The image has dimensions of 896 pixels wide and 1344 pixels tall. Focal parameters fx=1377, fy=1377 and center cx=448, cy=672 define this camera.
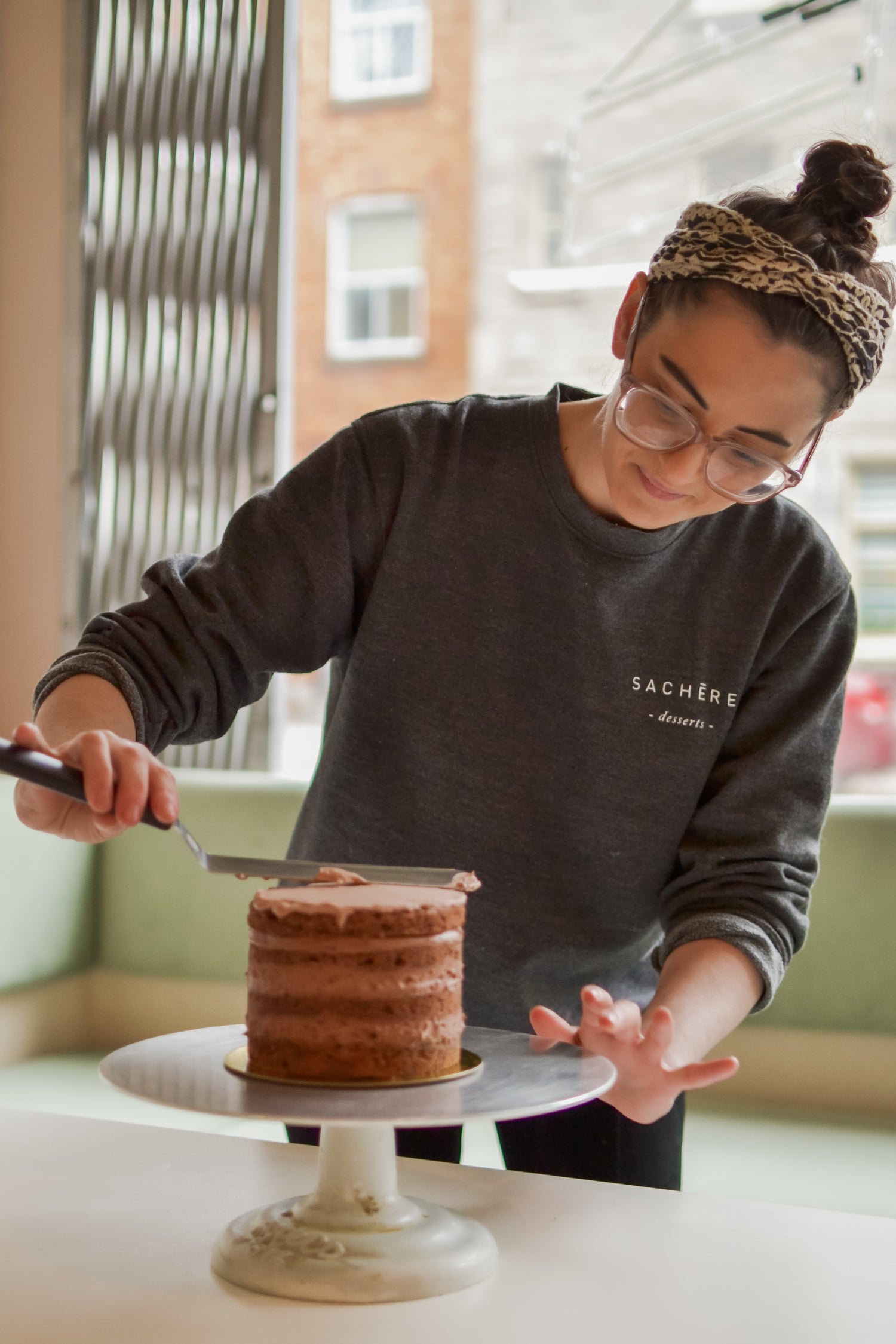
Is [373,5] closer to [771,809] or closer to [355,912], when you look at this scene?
[771,809]

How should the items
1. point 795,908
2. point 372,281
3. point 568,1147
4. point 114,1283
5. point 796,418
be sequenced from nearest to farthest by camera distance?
point 114,1283, point 796,418, point 795,908, point 568,1147, point 372,281

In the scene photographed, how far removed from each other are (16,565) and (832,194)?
297cm

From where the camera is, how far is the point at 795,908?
131cm

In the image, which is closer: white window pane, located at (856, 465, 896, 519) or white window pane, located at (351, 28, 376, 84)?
white window pane, located at (856, 465, 896, 519)

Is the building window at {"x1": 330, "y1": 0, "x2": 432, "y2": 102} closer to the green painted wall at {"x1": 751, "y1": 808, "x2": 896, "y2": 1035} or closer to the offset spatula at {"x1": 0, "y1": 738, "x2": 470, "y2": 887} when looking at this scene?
the green painted wall at {"x1": 751, "y1": 808, "x2": 896, "y2": 1035}

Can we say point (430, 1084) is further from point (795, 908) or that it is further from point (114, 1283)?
point (795, 908)

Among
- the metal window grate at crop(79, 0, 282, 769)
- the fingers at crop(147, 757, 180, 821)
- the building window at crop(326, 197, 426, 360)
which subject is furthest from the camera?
the building window at crop(326, 197, 426, 360)

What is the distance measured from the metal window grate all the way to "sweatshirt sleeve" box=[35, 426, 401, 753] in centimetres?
224

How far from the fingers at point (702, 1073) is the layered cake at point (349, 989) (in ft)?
0.51

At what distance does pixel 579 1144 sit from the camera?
1438 mm

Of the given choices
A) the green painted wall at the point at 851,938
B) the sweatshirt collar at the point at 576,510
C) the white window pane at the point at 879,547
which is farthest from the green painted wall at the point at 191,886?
the white window pane at the point at 879,547

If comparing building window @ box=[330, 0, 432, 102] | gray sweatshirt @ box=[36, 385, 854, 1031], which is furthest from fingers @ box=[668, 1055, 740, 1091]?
building window @ box=[330, 0, 432, 102]

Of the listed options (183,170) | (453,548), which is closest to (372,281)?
(183,170)

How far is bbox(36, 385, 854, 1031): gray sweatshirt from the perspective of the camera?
1.37m
